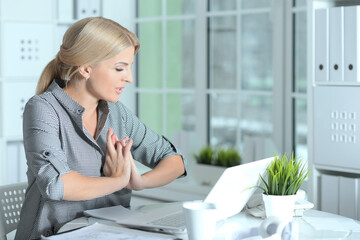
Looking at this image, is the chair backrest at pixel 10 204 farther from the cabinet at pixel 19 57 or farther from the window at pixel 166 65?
the window at pixel 166 65

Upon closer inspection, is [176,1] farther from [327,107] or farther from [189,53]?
[327,107]

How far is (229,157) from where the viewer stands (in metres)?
3.66

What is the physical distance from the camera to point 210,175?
3.74 meters

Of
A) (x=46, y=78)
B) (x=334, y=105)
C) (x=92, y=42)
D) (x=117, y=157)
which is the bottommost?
(x=117, y=157)

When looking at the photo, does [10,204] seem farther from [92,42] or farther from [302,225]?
[302,225]

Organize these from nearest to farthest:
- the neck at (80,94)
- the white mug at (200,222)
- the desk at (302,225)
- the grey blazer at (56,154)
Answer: the white mug at (200,222)
the desk at (302,225)
the grey blazer at (56,154)
the neck at (80,94)

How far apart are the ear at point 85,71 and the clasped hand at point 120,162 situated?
20cm

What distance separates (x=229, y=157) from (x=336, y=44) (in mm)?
1170

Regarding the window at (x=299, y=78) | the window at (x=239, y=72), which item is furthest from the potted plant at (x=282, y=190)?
the window at (x=239, y=72)

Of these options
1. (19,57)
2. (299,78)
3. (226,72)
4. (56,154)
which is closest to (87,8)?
(19,57)

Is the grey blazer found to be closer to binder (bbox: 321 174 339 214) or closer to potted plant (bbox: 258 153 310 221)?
potted plant (bbox: 258 153 310 221)

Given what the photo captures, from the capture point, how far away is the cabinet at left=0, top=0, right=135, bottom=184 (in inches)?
147

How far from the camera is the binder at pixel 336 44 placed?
2.68 metres

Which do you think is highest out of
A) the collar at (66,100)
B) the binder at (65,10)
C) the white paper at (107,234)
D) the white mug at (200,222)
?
the binder at (65,10)
